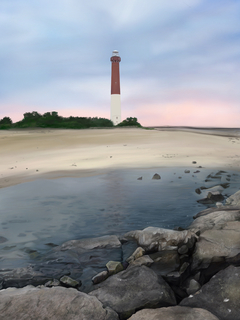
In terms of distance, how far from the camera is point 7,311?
2.64 m

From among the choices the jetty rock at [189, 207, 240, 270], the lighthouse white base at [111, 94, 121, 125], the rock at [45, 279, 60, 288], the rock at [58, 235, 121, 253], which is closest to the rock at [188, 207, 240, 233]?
the jetty rock at [189, 207, 240, 270]

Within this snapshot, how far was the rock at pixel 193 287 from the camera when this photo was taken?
10.9ft

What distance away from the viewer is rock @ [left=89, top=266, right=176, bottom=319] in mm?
2961

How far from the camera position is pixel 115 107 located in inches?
1757

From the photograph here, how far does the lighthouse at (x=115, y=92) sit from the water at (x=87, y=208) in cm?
3583

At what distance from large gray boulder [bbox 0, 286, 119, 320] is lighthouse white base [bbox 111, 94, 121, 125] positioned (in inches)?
1680

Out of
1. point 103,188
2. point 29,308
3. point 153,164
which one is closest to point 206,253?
point 29,308

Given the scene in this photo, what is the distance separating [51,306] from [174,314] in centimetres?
112

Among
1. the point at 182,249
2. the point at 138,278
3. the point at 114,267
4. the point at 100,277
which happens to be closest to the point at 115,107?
the point at 182,249

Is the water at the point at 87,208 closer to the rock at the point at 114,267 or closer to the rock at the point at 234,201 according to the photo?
the rock at the point at 234,201

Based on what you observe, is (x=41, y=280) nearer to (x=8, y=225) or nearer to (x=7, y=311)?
(x=7, y=311)

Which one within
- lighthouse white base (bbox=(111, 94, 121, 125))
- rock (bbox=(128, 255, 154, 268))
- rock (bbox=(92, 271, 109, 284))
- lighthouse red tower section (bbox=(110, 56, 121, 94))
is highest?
lighthouse red tower section (bbox=(110, 56, 121, 94))

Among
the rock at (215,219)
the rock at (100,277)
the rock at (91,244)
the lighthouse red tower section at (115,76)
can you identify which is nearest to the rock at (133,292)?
the rock at (100,277)

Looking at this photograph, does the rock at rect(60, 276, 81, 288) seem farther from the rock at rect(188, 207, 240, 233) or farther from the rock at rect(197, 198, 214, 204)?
the rock at rect(197, 198, 214, 204)
